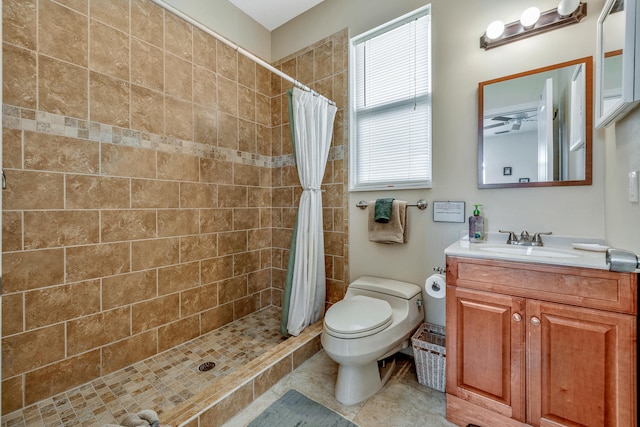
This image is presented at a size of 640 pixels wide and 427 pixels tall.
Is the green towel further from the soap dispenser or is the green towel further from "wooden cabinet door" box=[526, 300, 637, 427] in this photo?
"wooden cabinet door" box=[526, 300, 637, 427]

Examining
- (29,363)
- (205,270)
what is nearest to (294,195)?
(205,270)

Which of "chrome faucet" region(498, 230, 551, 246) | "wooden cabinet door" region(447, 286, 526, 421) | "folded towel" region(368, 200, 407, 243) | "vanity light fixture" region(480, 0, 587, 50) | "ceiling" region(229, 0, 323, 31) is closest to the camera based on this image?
"wooden cabinet door" region(447, 286, 526, 421)

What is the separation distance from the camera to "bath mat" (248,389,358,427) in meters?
1.42

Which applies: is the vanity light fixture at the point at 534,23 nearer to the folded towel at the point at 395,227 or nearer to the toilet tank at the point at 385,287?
the folded towel at the point at 395,227

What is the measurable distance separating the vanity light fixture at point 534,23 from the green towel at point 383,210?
1.12 m

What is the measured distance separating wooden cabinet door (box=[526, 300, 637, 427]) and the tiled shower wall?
135cm

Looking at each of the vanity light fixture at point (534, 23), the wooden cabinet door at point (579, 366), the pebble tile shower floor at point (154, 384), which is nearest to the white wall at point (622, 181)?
the wooden cabinet door at point (579, 366)

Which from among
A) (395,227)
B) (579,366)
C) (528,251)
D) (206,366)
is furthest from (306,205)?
(579,366)

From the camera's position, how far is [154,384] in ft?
5.40

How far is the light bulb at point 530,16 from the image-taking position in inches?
59.6

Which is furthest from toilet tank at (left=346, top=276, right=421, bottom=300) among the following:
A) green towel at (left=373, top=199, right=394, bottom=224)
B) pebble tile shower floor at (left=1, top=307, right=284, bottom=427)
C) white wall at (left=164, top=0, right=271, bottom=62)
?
white wall at (left=164, top=0, right=271, bottom=62)

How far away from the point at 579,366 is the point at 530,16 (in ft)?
5.72

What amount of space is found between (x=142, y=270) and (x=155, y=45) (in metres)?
1.53

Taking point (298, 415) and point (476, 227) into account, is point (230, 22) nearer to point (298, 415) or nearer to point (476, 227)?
point (476, 227)
